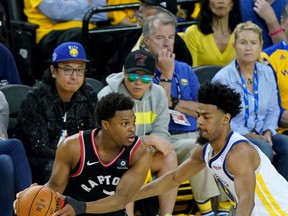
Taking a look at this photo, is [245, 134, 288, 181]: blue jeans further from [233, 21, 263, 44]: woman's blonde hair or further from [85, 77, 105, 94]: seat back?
[85, 77, 105, 94]: seat back

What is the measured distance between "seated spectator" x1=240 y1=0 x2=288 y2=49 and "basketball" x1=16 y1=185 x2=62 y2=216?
3899mm

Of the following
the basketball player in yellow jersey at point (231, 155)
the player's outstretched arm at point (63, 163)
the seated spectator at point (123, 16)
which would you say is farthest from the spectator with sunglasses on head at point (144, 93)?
the seated spectator at point (123, 16)

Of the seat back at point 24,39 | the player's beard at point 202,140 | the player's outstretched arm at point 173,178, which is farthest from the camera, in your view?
the seat back at point 24,39

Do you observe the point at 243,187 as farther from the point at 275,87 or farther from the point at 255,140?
the point at 275,87

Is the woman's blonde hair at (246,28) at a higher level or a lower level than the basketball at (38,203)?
higher

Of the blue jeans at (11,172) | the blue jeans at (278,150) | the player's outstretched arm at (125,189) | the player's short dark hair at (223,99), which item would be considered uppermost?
the player's short dark hair at (223,99)

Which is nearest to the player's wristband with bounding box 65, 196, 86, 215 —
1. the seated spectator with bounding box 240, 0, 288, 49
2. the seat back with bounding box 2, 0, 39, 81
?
the seat back with bounding box 2, 0, 39, 81

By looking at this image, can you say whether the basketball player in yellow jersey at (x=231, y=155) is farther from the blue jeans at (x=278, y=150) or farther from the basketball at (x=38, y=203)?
the blue jeans at (x=278, y=150)

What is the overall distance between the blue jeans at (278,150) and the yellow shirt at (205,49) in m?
1.13

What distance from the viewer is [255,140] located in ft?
25.0

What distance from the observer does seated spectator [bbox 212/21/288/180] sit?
7852mm

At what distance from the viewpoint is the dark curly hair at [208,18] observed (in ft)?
28.2

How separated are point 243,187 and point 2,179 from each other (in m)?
1.99

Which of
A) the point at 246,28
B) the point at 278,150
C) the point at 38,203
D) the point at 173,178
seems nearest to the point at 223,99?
the point at 173,178
